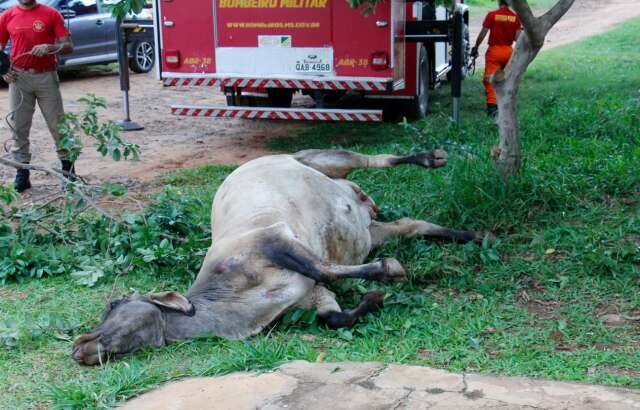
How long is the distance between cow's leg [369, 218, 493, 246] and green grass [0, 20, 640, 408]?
3.9 inches

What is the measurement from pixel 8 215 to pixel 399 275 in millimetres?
3590

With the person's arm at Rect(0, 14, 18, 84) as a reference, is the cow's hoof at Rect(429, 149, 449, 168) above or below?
below

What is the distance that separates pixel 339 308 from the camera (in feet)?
17.4

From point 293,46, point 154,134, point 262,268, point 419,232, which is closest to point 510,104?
point 419,232

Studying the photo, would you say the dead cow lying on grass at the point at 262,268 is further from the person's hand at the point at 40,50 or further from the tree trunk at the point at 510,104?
the person's hand at the point at 40,50

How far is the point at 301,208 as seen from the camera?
19.0ft

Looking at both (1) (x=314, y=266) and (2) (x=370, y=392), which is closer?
(2) (x=370, y=392)

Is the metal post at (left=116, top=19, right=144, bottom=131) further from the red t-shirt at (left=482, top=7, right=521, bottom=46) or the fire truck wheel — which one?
the red t-shirt at (left=482, top=7, right=521, bottom=46)

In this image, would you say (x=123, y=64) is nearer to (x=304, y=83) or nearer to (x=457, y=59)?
(x=304, y=83)

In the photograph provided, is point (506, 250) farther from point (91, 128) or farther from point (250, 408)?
point (91, 128)

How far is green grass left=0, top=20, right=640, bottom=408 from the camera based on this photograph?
4.57 metres

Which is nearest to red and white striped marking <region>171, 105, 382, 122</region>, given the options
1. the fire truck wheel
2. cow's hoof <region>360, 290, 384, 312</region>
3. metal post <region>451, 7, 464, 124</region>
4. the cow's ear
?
metal post <region>451, 7, 464, 124</region>

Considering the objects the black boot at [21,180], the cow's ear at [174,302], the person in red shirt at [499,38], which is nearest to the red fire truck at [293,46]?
the person in red shirt at [499,38]

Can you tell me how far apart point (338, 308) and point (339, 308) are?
25 millimetres
